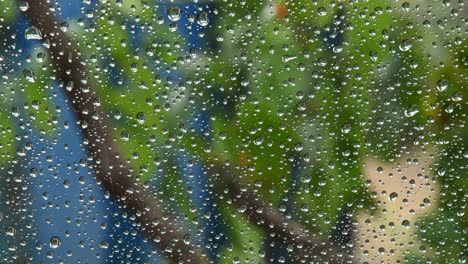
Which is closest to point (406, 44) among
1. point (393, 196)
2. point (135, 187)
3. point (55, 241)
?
point (393, 196)

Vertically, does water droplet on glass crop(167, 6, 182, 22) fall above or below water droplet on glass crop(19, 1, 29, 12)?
below

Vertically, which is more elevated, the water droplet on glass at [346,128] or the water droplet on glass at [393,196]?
the water droplet on glass at [346,128]

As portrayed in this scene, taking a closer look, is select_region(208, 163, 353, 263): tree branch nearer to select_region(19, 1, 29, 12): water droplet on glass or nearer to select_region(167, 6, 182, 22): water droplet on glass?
select_region(167, 6, 182, 22): water droplet on glass

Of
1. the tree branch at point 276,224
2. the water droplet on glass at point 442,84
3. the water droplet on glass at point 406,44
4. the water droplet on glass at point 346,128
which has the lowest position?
the tree branch at point 276,224

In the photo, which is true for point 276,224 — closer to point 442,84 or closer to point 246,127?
point 246,127

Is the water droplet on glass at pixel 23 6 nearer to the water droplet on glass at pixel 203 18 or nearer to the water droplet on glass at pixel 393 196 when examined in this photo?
the water droplet on glass at pixel 203 18

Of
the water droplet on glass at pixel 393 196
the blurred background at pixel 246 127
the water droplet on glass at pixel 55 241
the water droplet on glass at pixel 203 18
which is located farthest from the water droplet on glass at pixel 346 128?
the water droplet on glass at pixel 55 241

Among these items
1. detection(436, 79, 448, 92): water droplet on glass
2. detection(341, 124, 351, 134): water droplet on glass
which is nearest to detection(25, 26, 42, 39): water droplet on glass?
detection(341, 124, 351, 134): water droplet on glass

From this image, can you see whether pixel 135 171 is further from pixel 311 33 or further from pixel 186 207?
pixel 311 33
